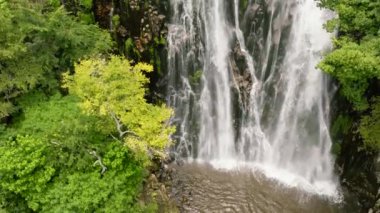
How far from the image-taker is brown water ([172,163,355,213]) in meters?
17.1

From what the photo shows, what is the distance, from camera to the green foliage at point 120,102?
1290 centimetres

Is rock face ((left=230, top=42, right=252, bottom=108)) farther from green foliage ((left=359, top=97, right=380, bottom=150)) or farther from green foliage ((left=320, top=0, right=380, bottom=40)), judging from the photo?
green foliage ((left=359, top=97, right=380, bottom=150))

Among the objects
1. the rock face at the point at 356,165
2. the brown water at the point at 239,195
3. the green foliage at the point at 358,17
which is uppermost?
the green foliage at the point at 358,17

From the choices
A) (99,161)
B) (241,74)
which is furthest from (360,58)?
(99,161)

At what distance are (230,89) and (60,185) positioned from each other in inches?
383

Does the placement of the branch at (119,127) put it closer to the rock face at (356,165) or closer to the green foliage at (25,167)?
the green foliage at (25,167)

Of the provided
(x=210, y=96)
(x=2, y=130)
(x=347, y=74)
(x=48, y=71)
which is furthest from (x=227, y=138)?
(x=2, y=130)

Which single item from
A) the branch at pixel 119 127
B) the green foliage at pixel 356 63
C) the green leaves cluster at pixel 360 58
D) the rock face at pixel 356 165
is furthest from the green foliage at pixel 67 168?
the rock face at pixel 356 165

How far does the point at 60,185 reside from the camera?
12.7 meters

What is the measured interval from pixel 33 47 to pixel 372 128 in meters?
13.4

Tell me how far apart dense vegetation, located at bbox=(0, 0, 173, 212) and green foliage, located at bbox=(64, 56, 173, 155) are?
0.03m

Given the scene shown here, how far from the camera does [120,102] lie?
13.1 m

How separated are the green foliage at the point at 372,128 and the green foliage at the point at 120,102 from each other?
8.14m

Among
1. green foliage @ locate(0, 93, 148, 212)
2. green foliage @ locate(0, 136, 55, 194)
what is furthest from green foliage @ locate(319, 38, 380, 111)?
green foliage @ locate(0, 136, 55, 194)
